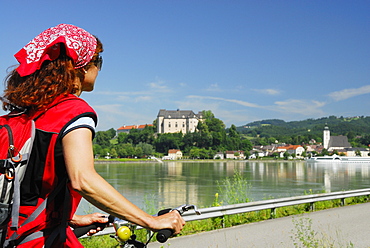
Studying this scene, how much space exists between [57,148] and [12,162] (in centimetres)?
14

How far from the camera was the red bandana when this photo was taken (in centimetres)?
151

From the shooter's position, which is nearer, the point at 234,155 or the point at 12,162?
the point at 12,162

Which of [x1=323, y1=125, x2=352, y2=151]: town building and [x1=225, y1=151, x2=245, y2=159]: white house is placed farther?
[x1=323, y1=125, x2=352, y2=151]: town building

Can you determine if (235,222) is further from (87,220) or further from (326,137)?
(326,137)

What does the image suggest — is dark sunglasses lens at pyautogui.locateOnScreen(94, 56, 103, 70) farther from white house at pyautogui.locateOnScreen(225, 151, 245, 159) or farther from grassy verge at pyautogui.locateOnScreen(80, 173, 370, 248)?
white house at pyautogui.locateOnScreen(225, 151, 245, 159)

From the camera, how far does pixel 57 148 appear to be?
4.57 feet

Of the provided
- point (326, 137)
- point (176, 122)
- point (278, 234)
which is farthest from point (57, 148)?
point (326, 137)

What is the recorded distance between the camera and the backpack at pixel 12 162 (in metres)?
1.34

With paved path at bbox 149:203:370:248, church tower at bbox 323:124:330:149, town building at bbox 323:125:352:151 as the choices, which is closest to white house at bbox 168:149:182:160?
town building at bbox 323:125:352:151

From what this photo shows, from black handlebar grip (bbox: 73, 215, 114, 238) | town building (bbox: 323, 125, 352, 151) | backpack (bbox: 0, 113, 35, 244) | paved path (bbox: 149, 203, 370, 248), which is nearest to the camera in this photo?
backpack (bbox: 0, 113, 35, 244)

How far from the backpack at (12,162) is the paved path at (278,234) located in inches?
201

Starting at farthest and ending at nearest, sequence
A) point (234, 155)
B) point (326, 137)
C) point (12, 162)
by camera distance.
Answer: point (326, 137)
point (234, 155)
point (12, 162)

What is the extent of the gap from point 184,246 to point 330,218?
426cm

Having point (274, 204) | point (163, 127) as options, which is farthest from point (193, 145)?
point (274, 204)
